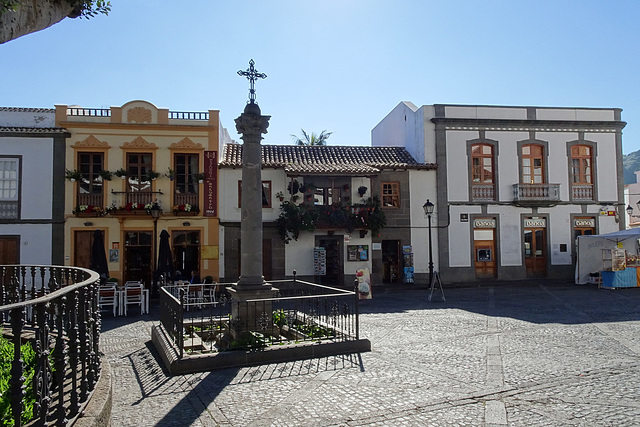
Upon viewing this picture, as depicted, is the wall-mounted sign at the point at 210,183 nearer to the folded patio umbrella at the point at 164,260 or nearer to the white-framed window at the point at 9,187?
the folded patio umbrella at the point at 164,260

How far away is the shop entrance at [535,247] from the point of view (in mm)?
23228

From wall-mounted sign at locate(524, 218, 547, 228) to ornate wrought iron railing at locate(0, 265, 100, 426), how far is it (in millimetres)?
21429

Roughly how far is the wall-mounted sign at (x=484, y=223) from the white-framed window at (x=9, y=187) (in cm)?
1947

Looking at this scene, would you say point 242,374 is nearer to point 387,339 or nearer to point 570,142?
point 387,339

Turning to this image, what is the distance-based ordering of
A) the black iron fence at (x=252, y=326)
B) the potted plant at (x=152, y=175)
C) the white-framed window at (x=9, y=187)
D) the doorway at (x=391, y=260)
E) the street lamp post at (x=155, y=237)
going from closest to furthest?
the black iron fence at (x=252, y=326) < the street lamp post at (x=155, y=237) < the white-framed window at (x=9, y=187) < the potted plant at (x=152, y=175) < the doorway at (x=391, y=260)

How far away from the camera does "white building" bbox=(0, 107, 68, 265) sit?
1956 cm

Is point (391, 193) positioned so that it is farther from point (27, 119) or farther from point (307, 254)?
point (27, 119)

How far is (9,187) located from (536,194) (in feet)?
74.3

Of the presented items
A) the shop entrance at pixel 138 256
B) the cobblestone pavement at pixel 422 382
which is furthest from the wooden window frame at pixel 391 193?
the cobblestone pavement at pixel 422 382

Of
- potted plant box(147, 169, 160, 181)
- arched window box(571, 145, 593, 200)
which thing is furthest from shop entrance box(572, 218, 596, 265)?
potted plant box(147, 169, 160, 181)

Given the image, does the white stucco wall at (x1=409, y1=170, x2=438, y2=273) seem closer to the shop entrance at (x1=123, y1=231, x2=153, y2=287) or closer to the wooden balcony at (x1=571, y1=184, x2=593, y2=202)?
the wooden balcony at (x1=571, y1=184, x2=593, y2=202)

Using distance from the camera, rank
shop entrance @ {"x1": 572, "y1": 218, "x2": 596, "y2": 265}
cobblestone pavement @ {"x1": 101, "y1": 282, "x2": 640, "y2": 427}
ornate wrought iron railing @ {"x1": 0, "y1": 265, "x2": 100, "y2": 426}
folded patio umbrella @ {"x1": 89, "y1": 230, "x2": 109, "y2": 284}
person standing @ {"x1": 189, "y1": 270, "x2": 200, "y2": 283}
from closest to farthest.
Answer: ornate wrought iron railing @ {"x1": 0, "y1": 265, "x2": 100, "y2": 426} → cobblestone pavement @ {"x1": 101, "y1": 282, "x2": 640, "y2": 427} → folded patio umbrella @ {"x1": 89, "y1": 230, "x2": 109, "y2": 284} → person standing @ {"x1": 189, "y1": 270, "x2": 200, "y2": 283} → shop entrance @ {"x1": 572, "y1": 218, "x2": 596, "y2": 265}

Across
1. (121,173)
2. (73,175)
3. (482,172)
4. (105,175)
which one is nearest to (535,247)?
(482,172)

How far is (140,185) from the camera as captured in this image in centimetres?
2034
